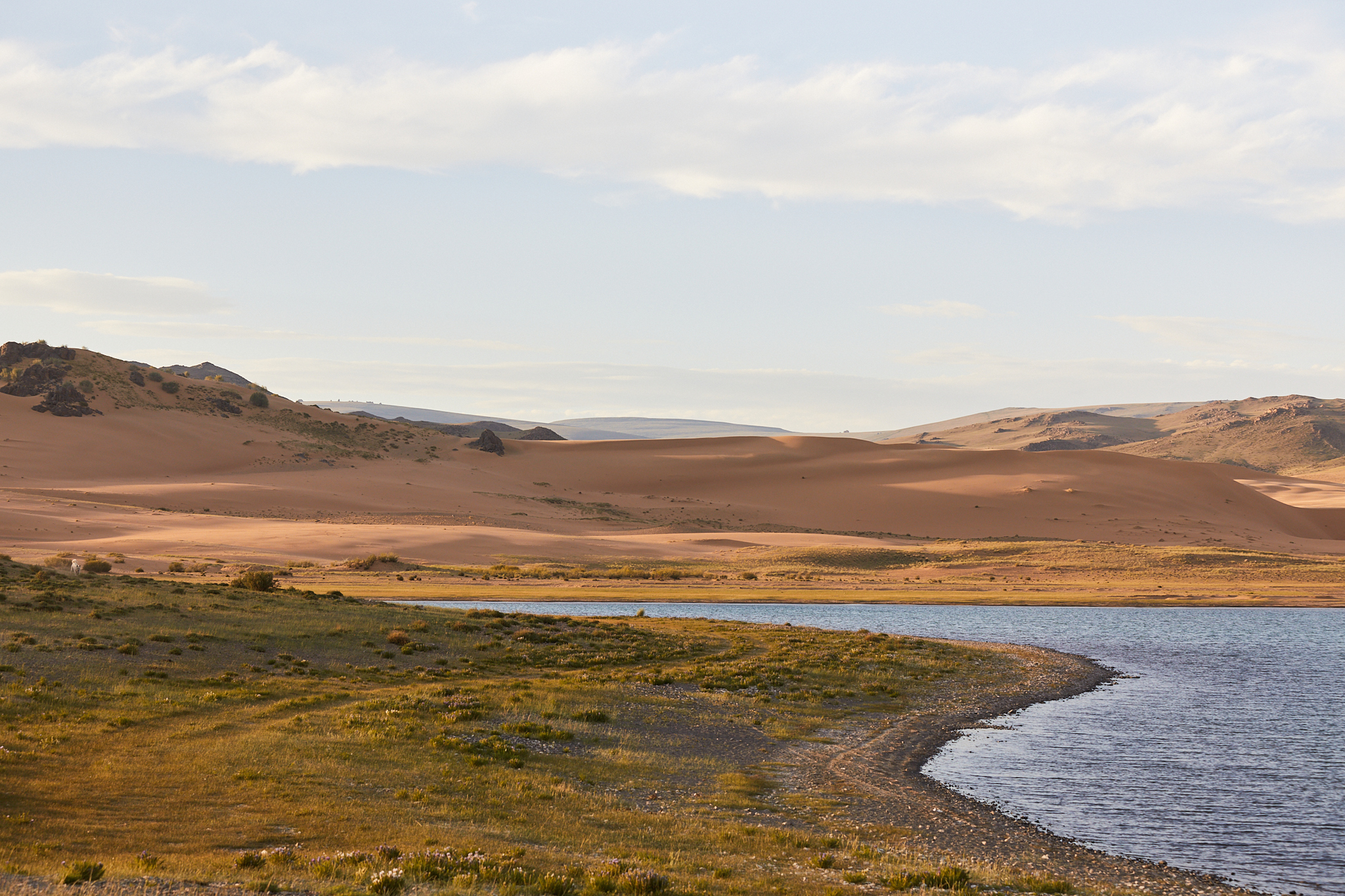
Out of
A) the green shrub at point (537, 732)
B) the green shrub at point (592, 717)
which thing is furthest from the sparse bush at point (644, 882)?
the green shrub at point (592, 717)

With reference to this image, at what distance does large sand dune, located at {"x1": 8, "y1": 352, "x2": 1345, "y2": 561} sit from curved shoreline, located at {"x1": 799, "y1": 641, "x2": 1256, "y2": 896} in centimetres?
6174

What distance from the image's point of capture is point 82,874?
13.0 m

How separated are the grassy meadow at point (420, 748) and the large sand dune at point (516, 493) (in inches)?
1734

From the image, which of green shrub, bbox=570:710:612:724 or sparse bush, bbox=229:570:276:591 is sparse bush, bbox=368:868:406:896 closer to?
green shrub, bbox=570:710:612:724

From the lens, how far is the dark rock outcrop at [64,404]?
450 ft

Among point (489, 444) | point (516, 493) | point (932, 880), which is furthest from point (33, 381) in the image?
point (932, 880)

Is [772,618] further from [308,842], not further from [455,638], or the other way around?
[308,842]

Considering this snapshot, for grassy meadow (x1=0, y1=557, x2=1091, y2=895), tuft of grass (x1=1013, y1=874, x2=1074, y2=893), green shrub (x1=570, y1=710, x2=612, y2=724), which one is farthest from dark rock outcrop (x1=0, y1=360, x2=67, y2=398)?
tuft of grass (x1=1013, y1=874, x2=1074, y2=893)

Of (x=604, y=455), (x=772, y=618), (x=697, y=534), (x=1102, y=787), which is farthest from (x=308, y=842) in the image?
(x=604, y=455)

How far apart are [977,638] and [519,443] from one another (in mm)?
127232

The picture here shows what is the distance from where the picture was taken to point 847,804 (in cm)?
Result: 2180

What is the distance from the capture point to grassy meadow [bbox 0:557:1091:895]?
608 inches

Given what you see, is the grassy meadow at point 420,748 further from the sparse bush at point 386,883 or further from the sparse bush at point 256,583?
the sparse bush at point 256,583

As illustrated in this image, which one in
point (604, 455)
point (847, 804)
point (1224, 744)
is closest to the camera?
point (847, 804)
